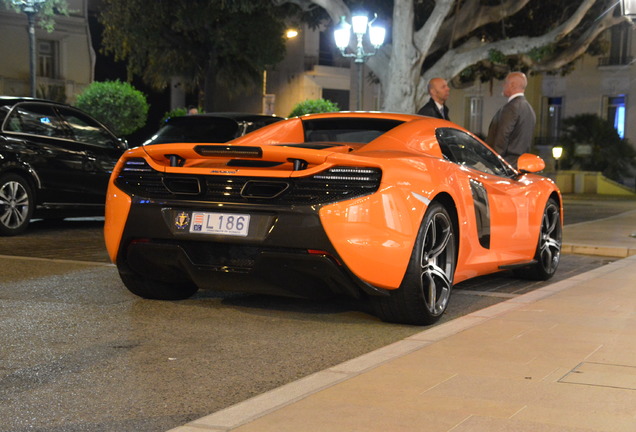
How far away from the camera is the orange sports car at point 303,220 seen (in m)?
5.97

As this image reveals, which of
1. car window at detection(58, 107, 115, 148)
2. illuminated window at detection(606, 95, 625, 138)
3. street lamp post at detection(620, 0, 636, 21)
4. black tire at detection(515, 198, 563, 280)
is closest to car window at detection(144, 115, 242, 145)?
car window at detection(58, 107, 115, 148)

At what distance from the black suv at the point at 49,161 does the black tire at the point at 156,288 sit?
187 inches

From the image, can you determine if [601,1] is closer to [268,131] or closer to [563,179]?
[563,179]

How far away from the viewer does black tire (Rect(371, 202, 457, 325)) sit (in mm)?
6213

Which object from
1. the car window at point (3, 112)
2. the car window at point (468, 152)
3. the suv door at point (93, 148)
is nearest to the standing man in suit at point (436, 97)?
the car window at point (468, 152)

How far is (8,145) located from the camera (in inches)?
446

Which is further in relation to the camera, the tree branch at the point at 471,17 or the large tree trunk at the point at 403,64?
the tree branch at the point at 471,17

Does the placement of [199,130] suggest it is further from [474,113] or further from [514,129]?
[474,113]

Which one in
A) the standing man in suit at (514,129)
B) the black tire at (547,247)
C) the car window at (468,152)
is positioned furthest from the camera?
the standing man in suit at (514,129)

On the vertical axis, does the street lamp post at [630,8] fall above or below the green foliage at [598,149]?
above

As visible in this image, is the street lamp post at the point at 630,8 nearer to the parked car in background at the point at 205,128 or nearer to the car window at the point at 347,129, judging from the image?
the parked car in background at the point at 205,128

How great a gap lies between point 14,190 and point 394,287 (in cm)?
661

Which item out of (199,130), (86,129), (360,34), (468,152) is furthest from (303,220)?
(360,34)

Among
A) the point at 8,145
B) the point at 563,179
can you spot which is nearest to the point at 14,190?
the point at 8,145
